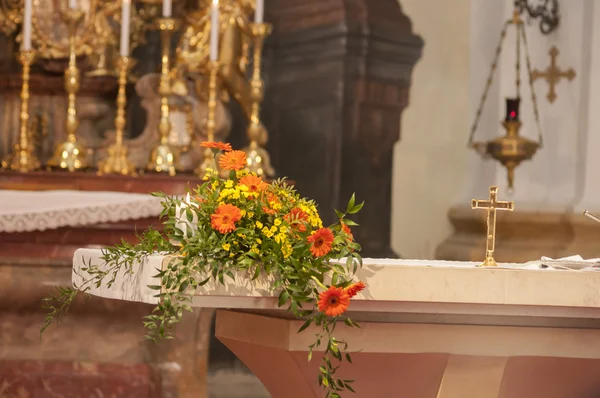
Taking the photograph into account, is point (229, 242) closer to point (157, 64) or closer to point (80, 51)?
point (80, 51)

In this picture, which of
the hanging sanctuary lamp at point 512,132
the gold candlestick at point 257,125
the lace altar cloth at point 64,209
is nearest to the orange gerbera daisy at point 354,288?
the lace altar cloth at point 64,209

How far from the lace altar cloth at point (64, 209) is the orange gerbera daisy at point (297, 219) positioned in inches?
79.8

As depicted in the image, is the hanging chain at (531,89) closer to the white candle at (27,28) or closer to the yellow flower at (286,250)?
the white candle at (27,28)

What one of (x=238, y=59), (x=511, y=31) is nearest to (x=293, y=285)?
(x=238, y=59)

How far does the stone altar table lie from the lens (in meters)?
2.82

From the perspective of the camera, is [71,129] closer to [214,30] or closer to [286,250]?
[214,30]

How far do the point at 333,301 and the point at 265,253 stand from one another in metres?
0.21

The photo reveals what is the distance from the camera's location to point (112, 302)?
487cm

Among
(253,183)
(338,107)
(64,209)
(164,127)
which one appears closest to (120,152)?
(164,127)

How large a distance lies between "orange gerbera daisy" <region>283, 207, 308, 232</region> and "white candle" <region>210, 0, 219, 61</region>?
9.03 feet

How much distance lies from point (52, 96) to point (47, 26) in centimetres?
39

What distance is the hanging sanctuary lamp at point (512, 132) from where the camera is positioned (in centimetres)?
662

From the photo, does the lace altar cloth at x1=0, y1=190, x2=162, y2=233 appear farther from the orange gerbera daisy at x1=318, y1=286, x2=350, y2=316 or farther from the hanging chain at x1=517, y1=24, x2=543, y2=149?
the hanging chain at x1=517, y1=24, x2=543, y2=149

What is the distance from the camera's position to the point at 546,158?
22.9 feet
